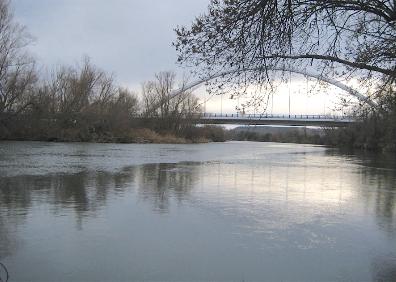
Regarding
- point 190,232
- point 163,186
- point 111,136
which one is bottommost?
point 190,232

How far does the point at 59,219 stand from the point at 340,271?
575cm

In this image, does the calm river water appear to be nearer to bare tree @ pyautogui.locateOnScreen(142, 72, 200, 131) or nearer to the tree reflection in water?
the tree reflection in water

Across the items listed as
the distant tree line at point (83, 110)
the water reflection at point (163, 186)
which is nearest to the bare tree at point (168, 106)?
the distant tree line at point (83, 110)

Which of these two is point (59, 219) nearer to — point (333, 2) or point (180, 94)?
point (333, 2)

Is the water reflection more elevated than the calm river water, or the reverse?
the water reflection

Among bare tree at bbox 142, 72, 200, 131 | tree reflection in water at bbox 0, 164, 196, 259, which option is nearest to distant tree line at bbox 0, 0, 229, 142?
bare tree at bbox 142, 72, 200, 131

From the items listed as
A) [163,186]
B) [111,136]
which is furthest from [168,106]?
[163,186]

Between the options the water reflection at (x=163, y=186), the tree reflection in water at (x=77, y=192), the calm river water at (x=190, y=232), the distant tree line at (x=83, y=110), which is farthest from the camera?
A: the distant tree line at (x=83, y=110)

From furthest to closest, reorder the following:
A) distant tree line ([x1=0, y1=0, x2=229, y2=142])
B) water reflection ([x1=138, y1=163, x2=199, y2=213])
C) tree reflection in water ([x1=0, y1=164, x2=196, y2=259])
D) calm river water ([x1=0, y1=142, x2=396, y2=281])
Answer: distant tree line ([x1=0, y1=0, x2=229, y2=142]) < water reflection ([x1=138, y1=163, x2=199, y2=213]) < tree reflection in water ([x1=0, y1=164, x2=196, y2=259]) < calm river water ([x1=0, y1=142, x2=396, y2=281])

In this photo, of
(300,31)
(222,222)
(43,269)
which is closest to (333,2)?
(300,31)

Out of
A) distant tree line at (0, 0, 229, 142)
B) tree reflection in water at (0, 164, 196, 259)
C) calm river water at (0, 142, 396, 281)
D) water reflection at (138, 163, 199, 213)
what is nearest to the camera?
calm river water at (0, 142, 396, 281)

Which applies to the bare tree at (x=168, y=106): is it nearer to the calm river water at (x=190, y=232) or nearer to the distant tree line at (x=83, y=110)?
the distant tree line at (x=83, y=110)

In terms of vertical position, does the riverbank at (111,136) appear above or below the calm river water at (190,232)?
above

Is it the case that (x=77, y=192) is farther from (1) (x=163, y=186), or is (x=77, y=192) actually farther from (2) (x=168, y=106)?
(2) (x=168, y=106)
